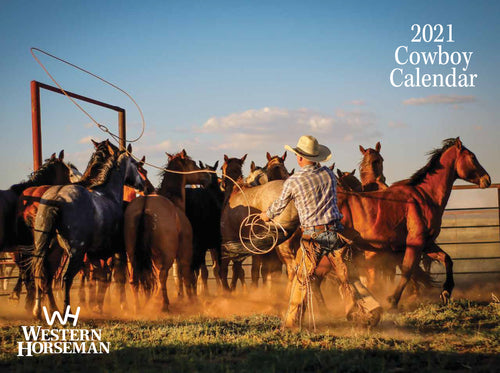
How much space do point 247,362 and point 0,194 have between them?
491cm

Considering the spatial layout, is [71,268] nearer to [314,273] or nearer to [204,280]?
→ [314,273]

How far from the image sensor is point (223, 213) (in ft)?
29.7

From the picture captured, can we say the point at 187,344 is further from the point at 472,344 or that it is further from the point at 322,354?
the point at 472,344

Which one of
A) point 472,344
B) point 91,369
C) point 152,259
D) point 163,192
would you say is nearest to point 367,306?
point 472,344

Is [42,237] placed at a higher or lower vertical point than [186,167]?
lower

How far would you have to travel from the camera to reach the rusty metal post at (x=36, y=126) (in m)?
8.77

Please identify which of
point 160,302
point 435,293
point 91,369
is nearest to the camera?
point 91,369

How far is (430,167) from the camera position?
26.1 feet

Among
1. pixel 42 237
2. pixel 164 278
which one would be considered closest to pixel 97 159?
pixel 42 237

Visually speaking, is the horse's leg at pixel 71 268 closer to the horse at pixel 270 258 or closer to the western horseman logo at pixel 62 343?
the western horseman logo at pixel 62 343

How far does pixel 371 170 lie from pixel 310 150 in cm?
365

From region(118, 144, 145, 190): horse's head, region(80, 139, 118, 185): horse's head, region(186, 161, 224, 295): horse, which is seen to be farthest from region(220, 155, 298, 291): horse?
region(80, 139, 118, 185): horse's head

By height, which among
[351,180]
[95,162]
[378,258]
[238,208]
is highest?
[95,162]

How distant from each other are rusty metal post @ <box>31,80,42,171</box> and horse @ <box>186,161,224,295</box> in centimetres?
286
